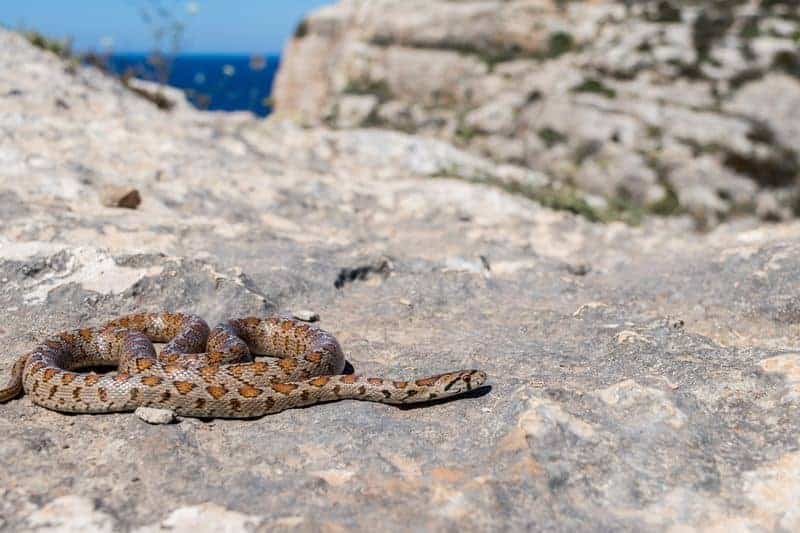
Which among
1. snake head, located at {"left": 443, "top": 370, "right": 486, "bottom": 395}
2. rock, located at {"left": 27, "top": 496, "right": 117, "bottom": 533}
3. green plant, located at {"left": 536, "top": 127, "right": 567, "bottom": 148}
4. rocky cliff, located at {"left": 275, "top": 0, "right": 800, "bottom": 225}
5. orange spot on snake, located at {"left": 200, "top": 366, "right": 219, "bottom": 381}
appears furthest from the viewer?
green plant, located at {"left": 536, "top": 127, "right": 567, "bottom": 148}

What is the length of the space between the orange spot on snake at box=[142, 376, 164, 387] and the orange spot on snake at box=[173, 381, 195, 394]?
132mm

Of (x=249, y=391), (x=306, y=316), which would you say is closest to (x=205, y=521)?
(x=249, y=391)

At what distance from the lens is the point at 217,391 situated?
20.1ft

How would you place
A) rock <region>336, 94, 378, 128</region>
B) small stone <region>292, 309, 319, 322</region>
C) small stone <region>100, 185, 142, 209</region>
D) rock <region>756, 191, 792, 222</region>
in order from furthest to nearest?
rock <region>336, 94, 378, 128</region>, rock <region>756, 191, 792, 222</region>, small stone <region>100, 185, 142, 209</region>, small stone <region>292, 309, 319, 322</region>

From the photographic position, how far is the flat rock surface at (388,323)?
15.6ft

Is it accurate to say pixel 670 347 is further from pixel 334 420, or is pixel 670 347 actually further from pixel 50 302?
pixel 50 302

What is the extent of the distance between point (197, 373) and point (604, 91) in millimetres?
13014

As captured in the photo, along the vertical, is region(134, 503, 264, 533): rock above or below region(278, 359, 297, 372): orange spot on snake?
above

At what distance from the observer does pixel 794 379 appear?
5.96m

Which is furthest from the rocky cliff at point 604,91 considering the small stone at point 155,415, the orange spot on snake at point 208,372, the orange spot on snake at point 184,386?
the small stone at point 155,415

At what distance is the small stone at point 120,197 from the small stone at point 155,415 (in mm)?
4790

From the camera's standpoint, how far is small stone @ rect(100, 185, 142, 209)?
9977 mm

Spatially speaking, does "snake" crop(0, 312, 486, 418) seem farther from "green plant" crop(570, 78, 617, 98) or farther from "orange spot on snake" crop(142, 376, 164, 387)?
"green plant" crop(570, 78, 617, 98)

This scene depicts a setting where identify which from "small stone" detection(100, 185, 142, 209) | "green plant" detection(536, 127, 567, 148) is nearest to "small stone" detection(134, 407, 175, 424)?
"small stone" detection(100, 185, 142, 209)
